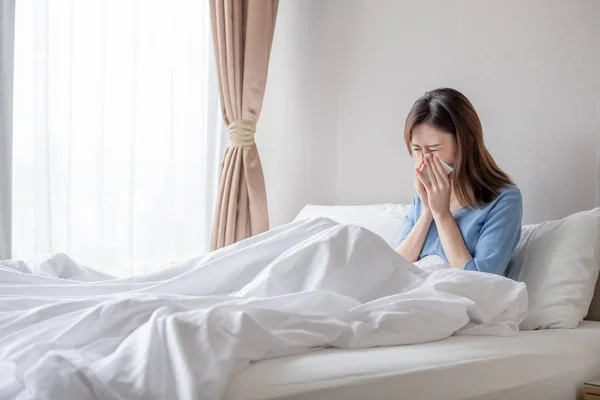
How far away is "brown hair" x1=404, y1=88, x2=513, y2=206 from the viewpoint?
2.39 meters

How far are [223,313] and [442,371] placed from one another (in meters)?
0.47

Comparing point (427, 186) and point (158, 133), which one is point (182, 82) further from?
point (427, 186)

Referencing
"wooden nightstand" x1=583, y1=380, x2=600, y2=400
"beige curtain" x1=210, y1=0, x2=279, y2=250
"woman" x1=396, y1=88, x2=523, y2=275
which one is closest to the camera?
"wooden nightstand" x1=583, y1=380, x2=600, y2=400

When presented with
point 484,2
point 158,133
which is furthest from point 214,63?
point 484,2

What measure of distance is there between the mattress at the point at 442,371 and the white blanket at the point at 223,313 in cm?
5

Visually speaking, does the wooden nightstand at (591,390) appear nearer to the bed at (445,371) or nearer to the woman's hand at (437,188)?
the bed at (445,371)

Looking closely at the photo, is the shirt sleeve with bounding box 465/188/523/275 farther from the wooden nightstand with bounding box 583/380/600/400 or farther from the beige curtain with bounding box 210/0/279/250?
the beige curtain with bounding box 210/0/279/250

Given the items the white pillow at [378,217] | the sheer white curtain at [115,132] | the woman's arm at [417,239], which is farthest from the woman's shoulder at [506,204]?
the sheer white curtain at [115,132]

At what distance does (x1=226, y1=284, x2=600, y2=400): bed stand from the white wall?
0.79m

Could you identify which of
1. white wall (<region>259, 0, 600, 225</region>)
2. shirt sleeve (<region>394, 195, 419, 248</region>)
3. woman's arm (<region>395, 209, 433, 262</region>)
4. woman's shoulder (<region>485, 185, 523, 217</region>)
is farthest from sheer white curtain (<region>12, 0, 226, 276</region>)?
woman's shoulder (<region>485, 185, 523, 217</region>)

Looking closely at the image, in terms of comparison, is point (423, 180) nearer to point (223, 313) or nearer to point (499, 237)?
point (499, 237)

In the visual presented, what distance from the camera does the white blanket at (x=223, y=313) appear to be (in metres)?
1.25

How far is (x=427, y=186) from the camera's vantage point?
2398 millimetres

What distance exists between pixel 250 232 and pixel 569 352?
2093mm
